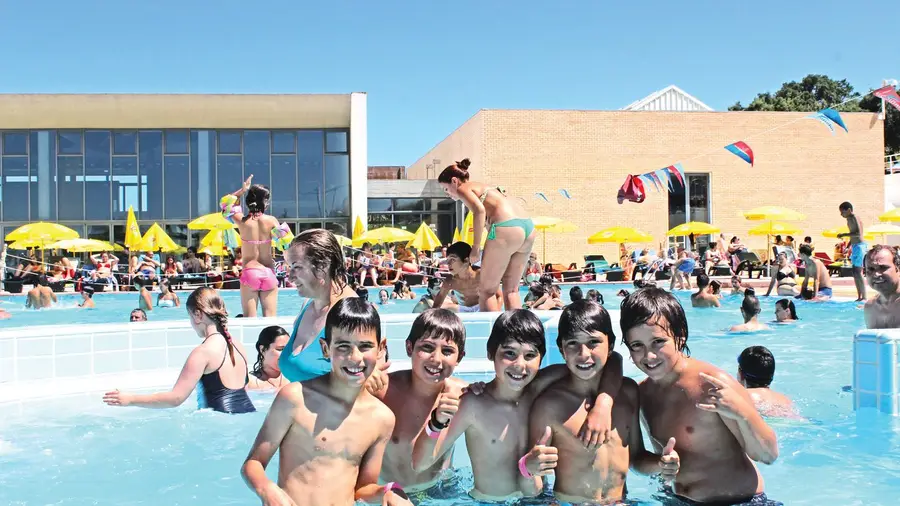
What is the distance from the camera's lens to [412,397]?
308 cm

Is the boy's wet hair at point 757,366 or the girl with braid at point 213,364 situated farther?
the boy's wet hair at point 757,366

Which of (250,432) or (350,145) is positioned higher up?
(350,145)

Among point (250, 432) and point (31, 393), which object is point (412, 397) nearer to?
point (250, 432)

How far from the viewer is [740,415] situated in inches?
103

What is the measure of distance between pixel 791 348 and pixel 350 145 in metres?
19.6

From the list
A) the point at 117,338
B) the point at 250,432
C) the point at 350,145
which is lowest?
the point at 250,432

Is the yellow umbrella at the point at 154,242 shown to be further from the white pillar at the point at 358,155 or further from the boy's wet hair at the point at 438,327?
the boy's wet hair at the point at 438,327

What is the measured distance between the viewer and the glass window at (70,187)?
25.7 meters

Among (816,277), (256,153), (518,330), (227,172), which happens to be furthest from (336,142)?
(518,330)

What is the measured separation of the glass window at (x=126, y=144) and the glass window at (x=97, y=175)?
0.25 m

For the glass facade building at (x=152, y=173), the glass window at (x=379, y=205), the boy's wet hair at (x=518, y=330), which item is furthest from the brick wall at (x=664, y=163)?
the boy's wet hair at (x=518, y=330)

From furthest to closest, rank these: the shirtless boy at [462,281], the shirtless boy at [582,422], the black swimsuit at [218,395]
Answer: the shirtless boy at [462,281] < the black swimsuit at [218,395] < the shirtless boy at [582,422]

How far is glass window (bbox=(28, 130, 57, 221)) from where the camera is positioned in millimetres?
25438

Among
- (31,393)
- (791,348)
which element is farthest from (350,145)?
(31,393)
